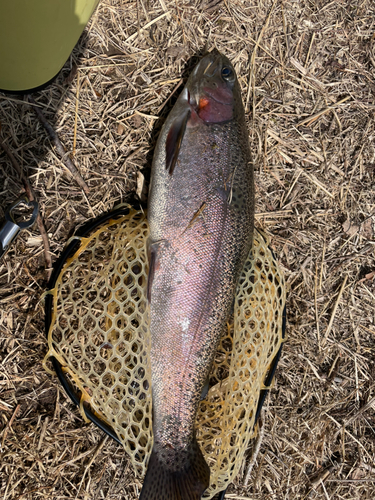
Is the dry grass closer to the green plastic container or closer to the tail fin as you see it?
the green plastic container

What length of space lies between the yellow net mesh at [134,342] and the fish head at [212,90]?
81 centimetres

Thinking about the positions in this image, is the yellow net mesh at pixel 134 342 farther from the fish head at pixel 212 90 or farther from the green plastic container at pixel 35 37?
the green plastic container at pixel 35 37

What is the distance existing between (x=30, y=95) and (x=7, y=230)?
3.11 ft

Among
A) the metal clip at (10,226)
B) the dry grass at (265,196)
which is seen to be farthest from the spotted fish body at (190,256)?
the metal clip at (10,226)

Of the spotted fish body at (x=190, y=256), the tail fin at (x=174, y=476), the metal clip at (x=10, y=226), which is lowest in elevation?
the tail fin at (x=174, y=476)

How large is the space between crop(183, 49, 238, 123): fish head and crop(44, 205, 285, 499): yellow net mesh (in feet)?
2.65

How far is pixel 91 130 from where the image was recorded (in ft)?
8.29

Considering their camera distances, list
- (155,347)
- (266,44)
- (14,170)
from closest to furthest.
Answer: (155,347) < (14,170) < (266,44)

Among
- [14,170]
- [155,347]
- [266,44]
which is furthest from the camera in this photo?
[266,44]

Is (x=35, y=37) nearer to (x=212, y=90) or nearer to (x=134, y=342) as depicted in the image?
(x=212, y=90)

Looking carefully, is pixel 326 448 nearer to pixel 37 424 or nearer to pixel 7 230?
pixel 37 424

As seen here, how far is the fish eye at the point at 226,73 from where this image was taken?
244 centimetres

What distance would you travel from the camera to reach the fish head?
2.36 m

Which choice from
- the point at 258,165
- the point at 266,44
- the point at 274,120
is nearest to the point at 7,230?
the point at 258,165
